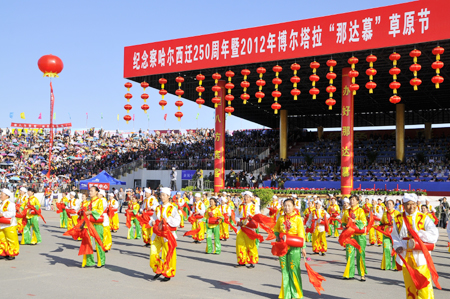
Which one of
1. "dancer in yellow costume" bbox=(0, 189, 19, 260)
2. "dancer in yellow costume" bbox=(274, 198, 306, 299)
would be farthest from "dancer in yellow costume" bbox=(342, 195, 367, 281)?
"dancer in yellow costume" bbox=(0, 189, 19, 260)

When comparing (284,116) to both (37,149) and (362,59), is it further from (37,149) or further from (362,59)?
(37,149)

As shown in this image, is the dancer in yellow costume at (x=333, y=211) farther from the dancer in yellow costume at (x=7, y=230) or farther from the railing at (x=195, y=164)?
the railing at (x=195, y=164)

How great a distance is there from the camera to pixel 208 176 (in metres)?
33.1

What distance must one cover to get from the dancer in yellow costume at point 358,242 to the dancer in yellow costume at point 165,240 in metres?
3.34

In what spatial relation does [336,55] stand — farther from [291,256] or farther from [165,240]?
[291,256]

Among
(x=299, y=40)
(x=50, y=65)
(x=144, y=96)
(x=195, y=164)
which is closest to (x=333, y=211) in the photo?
(x=299, y=40)

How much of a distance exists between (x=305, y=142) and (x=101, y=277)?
3703 cm

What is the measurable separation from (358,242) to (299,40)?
52.3 ft

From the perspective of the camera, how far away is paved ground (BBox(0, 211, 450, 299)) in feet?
24.8

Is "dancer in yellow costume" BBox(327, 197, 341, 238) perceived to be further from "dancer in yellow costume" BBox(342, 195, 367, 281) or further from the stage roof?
the stage roof

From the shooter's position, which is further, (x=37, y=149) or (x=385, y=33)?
(x=37, y=149)

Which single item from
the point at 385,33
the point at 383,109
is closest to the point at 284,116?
the point at 383,109

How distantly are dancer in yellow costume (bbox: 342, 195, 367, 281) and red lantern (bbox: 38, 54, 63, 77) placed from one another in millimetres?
25065

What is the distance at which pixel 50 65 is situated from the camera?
29.8 metres
